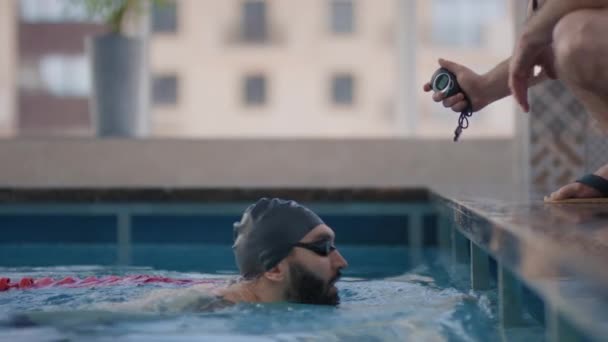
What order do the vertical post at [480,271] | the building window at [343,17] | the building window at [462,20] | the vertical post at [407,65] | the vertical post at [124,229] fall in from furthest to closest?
the building window at [343,17] → the building window at [462,20] → the vertical post at [407,65] → the vertical post at [124,229] → the vertical post at [480,271]

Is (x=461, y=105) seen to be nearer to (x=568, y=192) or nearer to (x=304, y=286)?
(x=568, y=192)

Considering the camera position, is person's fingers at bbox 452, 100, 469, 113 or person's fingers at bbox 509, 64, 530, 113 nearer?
person's fingers at bbox 509, 64, 530, 113

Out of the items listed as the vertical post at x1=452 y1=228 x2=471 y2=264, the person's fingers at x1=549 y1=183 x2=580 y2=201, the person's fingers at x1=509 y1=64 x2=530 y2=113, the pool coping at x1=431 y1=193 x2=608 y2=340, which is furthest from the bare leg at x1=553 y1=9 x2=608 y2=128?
the vertical post at x1=452 y1=228 x2=471 y2=264

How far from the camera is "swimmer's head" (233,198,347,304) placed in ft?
8.78

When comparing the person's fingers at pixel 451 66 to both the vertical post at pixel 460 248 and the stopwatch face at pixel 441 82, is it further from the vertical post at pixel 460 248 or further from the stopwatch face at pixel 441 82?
the vertical post at pixel 460 248

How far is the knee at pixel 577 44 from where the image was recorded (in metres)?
2.51

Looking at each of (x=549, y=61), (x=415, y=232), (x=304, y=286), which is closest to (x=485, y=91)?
(x=549, y=61)

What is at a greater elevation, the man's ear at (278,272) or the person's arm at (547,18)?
the person's arm at (547,18)

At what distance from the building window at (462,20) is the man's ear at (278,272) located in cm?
2122

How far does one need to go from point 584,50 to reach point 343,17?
1404 inches

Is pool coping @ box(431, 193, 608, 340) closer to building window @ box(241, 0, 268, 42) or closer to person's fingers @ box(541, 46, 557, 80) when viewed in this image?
person's fingers @ box(541, 46, 557, 80)

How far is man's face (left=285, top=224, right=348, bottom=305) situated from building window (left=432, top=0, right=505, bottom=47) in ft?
69.4

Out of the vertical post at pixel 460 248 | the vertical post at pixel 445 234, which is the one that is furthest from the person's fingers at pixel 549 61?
the vertical post at pixel 445 234

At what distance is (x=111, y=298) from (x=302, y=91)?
35.4m
